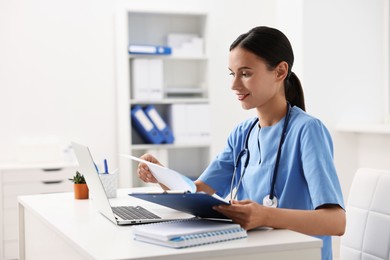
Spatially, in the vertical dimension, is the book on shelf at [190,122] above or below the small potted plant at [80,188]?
above

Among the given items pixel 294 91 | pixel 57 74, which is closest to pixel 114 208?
pixel 294 91

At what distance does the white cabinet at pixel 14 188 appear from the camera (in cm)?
402

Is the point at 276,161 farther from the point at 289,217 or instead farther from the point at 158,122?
the point at 158,122

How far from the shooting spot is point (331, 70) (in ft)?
14.9

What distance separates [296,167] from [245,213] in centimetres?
39

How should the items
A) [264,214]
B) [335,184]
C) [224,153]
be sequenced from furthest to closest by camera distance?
[224,153] < [335,184] < [264,214]

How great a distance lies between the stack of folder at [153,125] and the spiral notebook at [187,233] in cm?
284

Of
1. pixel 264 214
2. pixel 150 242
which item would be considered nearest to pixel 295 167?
pixel 264 214

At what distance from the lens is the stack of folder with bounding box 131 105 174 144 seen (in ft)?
14.6

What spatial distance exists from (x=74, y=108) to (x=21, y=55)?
0.55 meters

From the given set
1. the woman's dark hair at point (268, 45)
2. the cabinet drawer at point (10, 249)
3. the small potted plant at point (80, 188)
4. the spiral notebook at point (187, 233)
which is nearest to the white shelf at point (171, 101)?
the cabinet drawer at point (10, 249)

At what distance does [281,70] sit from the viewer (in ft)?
6.64

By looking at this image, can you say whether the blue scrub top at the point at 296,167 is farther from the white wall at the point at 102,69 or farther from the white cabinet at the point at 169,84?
the white wall at the point at 102,69

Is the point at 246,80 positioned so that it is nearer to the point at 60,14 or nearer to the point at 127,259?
the point at 127,259
